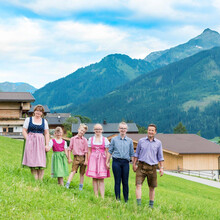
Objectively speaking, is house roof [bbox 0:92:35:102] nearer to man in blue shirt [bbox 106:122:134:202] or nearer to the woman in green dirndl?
the woman in green dirndl

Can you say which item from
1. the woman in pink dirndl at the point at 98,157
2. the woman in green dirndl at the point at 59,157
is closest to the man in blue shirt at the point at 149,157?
the woman in pink dirndl at the point at 98,157

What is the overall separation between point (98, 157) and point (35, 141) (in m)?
1.91

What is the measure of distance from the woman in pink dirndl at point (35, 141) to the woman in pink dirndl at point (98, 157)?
4.48 ft

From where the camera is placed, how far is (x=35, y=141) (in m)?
9.60

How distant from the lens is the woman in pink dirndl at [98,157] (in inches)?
385

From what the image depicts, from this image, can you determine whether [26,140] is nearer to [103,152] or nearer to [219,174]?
[103,152]

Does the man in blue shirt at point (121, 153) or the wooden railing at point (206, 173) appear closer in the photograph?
the man in blue shirt at point (121, 153)

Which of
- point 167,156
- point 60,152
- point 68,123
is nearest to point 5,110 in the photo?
point 167,156

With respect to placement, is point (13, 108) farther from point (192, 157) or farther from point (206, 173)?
point (206, 173)

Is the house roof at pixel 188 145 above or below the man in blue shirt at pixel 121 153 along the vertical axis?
below

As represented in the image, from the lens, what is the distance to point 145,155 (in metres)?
9.62

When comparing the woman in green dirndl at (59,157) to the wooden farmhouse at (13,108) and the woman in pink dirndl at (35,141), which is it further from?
the wooden farmhouse at (13,108)

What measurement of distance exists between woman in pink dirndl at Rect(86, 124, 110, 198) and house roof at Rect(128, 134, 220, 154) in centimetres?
4323

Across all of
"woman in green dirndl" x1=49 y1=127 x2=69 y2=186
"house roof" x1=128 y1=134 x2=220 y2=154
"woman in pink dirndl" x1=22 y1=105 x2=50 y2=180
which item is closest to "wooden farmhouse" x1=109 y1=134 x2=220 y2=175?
"house roof" x1=128 y1=134 x2=220 y2=154
